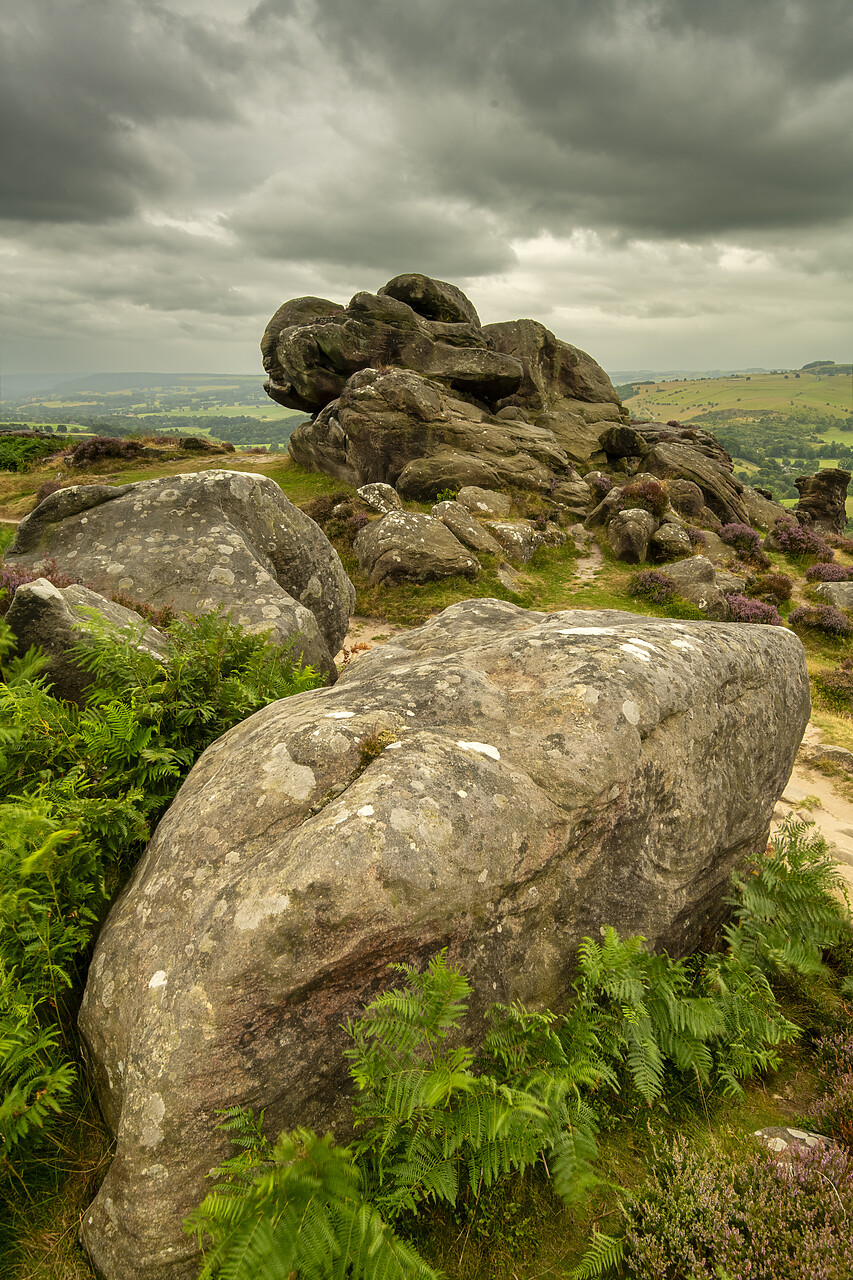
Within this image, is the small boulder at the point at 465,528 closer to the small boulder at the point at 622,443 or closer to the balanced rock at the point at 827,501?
the small boulder at the point at 622,443

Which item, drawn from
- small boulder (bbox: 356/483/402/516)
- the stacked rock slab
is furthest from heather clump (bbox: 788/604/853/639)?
small boulder (bbox: 356/483/402/516)

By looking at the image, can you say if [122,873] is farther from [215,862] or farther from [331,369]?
[331,369]

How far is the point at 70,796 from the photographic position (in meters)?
4.21

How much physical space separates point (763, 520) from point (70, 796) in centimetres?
4287

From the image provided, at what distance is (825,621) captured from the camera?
19375 mm

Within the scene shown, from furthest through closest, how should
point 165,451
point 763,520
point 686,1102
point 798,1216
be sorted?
Answer: point 165,451
point 763,520
point 686,1102
point 798,1216

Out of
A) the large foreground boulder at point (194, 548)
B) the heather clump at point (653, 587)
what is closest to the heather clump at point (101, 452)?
the large foreground boulder at point (194, 548)

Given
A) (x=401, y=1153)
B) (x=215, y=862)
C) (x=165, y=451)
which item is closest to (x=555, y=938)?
(x=401, y=1153)

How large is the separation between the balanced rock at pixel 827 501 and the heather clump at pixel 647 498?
20.0 metres

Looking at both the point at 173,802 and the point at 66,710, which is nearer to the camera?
the point at 173,802

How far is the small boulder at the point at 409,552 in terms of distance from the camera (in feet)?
64.3

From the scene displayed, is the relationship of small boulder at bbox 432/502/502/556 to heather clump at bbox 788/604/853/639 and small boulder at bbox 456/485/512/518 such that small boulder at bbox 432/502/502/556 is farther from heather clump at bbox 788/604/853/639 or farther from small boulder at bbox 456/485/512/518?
heather clump at bbox 788/604/853/639

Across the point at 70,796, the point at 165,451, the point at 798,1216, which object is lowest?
the point at 798,1216

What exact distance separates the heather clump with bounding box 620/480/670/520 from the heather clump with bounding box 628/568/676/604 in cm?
690
